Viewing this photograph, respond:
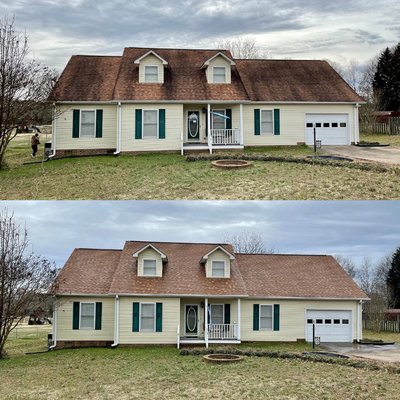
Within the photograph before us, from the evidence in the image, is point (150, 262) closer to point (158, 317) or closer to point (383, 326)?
point (158, 317)

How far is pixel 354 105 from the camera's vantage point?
95.6ft

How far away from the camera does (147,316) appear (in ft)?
78.1

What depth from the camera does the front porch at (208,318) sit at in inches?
944

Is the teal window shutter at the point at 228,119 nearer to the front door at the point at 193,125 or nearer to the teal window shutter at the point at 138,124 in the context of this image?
the front door at the point at 193,125

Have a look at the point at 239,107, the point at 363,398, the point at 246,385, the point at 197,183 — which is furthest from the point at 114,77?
the point at 363,398

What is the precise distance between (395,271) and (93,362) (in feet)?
104

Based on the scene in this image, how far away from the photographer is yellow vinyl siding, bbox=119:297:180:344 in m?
23.5

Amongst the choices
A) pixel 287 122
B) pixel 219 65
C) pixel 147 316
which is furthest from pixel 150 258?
pixel 219 65

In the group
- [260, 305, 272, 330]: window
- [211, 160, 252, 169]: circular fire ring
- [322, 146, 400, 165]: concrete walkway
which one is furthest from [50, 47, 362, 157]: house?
[260, 305, 272, 330]: window

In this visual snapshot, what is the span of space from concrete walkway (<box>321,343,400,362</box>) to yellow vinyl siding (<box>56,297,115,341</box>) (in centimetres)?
866

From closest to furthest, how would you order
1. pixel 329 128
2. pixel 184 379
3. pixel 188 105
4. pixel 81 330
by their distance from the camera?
pixel 184 379
pixel 81 330
pixel 188 105
pixel 329 128

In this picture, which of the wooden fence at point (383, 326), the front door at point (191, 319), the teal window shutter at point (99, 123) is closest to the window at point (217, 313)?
the front door at point (191, 319)

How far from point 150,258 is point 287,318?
20.8 ft

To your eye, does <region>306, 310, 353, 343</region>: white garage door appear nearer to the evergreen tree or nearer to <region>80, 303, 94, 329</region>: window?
<region>80, 303, 94, 329</region>: window
